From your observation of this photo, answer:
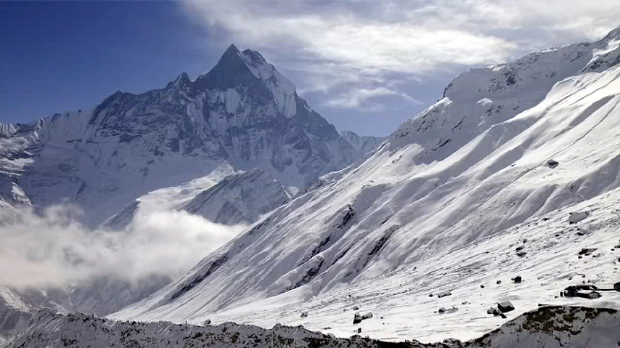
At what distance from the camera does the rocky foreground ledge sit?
1213 inches

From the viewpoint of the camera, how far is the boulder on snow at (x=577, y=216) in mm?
73506

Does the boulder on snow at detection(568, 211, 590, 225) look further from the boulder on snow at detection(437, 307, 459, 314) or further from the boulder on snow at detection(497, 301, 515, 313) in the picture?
the boulder on snow at detection(497, 301, 515, 313)

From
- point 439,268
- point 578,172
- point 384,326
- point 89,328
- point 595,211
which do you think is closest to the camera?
point 384,326

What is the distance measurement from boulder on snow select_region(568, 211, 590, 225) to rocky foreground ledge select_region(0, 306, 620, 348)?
150 feet

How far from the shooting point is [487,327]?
119 feet

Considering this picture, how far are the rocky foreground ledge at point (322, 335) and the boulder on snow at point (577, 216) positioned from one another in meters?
45.8

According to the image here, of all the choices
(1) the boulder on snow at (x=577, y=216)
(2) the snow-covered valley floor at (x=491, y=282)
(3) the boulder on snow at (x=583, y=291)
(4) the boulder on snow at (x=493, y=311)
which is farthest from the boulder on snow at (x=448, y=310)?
(1) the boulder on snow at (x=577, y=216)

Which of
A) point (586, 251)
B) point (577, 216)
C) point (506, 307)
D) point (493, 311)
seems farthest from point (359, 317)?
point (577, 216)

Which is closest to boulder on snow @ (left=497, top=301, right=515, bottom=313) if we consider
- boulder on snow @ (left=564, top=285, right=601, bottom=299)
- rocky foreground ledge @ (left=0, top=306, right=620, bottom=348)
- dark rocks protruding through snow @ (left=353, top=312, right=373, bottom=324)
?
boulder on snow @ (left=564, top=285, right=601, bottom=299)

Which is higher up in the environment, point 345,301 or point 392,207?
point 392,207

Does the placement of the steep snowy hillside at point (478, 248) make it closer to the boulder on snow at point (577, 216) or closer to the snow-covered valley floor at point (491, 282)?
the snow-covered valley floor at point (491, 282)

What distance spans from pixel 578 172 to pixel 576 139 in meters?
34.2

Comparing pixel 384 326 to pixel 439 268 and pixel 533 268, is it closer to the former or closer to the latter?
pixel 533 268

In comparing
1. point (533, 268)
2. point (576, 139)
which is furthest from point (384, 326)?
point (576, 139)
